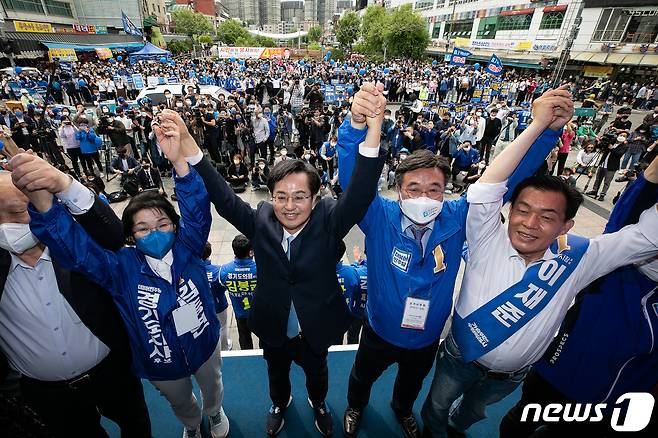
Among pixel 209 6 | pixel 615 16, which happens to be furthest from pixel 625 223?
pixel 209 6

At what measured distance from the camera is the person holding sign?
69.7 inches

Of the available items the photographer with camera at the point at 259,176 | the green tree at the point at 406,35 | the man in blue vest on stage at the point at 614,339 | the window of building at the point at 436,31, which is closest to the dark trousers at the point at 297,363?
the man in blue vest on stage at the point at 614,339

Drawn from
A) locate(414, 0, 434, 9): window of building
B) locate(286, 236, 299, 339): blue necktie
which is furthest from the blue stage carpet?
locate(414, 0, 434, 9): window of building

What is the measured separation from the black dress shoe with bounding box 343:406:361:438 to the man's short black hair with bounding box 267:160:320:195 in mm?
1866

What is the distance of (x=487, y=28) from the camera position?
138 feet

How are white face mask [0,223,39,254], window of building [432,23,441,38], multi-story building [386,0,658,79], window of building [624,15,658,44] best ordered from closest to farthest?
white face mask [0,223,39,254] → window of building [624,15,658,44] → multi-story building [386,0,658,79] → window of building [432,23,441,38]

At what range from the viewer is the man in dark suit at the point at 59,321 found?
1.72m

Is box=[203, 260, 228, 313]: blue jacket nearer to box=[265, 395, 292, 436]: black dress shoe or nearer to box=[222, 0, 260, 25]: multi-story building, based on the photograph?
box=[265, 395, 292, 436]: black dress shoe

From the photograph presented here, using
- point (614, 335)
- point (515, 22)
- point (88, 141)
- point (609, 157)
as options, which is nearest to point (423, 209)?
point (614, 335)

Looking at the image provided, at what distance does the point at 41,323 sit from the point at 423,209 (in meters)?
2.25

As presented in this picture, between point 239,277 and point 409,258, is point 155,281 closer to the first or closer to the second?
point 239,277

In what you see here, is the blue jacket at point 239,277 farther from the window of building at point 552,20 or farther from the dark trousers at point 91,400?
the window of building at point 552,20

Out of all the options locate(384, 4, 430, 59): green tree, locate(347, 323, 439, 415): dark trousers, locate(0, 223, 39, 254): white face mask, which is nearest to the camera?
locate(0, 223, 39, 254): white face mask

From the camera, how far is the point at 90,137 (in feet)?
29.6
